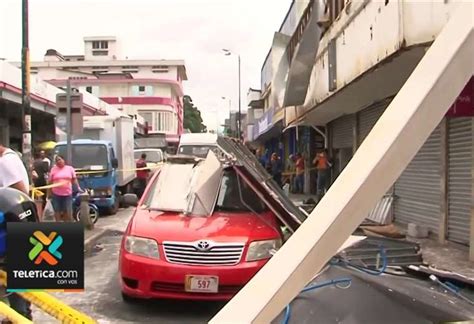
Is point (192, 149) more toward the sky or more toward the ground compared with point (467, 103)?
Answer: more toward the ground

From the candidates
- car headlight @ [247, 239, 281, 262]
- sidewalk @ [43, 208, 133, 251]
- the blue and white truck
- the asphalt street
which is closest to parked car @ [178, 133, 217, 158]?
the blue and white truck

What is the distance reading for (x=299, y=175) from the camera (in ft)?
77.3

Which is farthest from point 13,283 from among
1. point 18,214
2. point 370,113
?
point 370,113

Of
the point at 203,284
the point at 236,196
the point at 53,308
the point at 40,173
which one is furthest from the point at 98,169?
the point at 53,308

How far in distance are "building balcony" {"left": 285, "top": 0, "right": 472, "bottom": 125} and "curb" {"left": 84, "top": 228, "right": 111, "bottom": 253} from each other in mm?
5274

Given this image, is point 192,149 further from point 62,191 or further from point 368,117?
point 62,191

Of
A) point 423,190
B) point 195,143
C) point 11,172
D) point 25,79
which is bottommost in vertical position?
point 423,190

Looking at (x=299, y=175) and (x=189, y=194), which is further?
(x=299, y=175)

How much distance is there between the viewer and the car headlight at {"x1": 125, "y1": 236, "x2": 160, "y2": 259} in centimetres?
619

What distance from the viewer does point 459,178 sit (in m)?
10.1

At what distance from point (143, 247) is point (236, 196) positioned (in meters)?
1.52

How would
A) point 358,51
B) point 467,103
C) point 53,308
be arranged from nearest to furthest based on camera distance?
point 53,308, point 467,103, point 358,51

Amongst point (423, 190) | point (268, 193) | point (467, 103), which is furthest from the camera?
point (423, 190)

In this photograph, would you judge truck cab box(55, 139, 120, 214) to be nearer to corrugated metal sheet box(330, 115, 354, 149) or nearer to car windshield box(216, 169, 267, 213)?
corrugated metal sheet box(330, 115, 354, 149)
